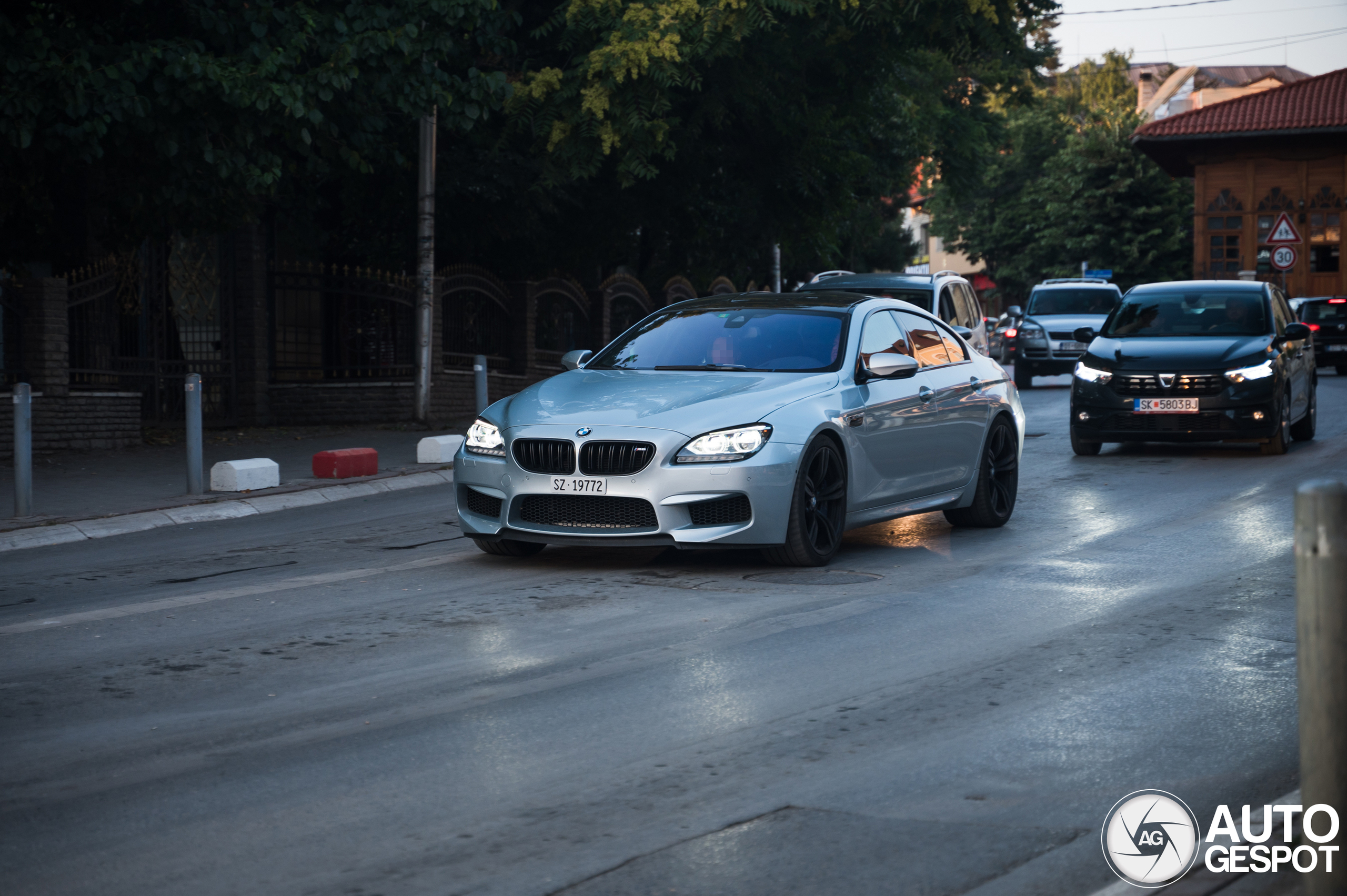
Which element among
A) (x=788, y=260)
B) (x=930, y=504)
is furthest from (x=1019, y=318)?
(x=930, y=504)

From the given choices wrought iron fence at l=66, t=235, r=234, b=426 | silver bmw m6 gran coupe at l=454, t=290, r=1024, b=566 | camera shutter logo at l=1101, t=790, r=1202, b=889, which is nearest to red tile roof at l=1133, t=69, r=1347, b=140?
wrought iron fence at l=66, t=235, r=234, b=426

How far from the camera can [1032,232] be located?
74.4 meters

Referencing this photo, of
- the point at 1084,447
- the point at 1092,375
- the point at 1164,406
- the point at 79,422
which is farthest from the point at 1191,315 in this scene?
the point at 79,422

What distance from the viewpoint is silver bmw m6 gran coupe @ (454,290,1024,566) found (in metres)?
8.54

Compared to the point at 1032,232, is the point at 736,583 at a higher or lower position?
lower

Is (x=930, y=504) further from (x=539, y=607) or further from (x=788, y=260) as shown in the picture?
(x=788, y=260)

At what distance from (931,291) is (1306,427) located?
426cm

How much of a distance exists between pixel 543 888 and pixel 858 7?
1714 cm

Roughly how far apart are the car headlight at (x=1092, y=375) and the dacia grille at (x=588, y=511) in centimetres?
814

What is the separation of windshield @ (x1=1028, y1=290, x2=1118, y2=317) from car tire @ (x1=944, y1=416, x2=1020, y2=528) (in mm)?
20074

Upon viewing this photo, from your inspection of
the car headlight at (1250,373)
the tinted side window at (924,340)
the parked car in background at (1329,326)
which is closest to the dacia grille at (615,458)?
the tinted side window at (924,340)

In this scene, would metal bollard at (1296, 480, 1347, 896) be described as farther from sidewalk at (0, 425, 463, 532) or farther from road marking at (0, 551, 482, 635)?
sidewalk at (0, 425, 463, 532)

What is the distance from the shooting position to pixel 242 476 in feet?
45.0

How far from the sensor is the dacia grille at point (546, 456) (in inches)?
340
